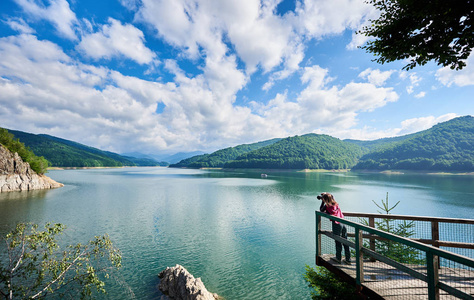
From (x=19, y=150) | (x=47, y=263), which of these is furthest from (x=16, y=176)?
(x=47, y=263)

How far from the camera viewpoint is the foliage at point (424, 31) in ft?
21.7

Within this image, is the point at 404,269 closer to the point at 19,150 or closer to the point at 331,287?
the point at 331,287

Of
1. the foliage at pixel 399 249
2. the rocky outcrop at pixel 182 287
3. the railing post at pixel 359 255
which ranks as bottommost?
the rocky outcrop at pixel 182 287

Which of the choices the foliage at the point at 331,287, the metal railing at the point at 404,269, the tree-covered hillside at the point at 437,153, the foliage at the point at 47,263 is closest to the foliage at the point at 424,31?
the metal railing at the point at 404,269

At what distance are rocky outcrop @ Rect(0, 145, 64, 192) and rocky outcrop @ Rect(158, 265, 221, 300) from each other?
190 feet

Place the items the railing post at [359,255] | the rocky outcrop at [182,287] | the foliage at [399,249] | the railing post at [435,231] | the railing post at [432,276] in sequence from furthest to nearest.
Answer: the rocky outcrop at [182,287], the foliage at [399,249], the railing post at [435,231], the railing post at [359,255], the railing post at [432,276]

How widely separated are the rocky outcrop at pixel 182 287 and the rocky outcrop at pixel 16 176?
190ft

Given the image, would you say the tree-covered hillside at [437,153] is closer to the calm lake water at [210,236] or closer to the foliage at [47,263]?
the calm lake water at [210,236]

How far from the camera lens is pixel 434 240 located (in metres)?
6.18

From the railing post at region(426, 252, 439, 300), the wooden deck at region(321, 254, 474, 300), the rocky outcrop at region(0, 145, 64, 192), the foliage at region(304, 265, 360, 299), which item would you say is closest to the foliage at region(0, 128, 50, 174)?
the rocky outcrop at region(0, 145, 64, 192)

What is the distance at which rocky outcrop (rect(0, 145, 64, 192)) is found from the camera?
159 ft

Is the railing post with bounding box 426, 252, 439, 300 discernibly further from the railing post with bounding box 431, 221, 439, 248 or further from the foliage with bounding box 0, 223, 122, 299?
the foliage with bounding box 0, 223, 122, 299

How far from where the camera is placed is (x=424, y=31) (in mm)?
7766

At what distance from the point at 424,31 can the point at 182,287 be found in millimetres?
15008
